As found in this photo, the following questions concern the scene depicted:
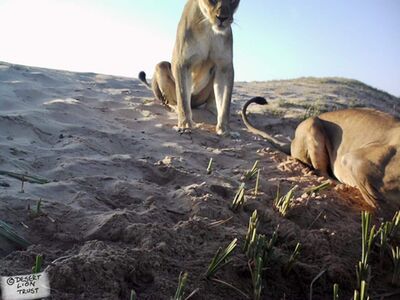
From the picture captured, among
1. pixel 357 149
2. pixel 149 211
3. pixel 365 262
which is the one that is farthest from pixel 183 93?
pixel 365 262

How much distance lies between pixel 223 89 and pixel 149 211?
14.2 feet

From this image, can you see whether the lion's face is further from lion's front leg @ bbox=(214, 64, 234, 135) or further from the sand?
the sand

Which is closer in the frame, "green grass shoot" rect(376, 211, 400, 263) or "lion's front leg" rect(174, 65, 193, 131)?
"green grass shoot" rect(376, 211, 400, 263)

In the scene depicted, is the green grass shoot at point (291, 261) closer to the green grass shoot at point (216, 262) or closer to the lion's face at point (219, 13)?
the green grass shoot at point (216, 262)

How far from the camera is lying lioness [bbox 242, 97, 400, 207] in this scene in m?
4.44

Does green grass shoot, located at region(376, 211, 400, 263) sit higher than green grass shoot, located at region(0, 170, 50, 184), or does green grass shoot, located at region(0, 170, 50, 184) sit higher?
green grass shoot, located at region(0, 170, 50, 184)

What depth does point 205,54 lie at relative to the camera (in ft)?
23.8

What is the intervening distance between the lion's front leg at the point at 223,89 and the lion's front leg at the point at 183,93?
0.44 meters

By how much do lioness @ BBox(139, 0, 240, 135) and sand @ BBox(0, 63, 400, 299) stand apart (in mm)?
739

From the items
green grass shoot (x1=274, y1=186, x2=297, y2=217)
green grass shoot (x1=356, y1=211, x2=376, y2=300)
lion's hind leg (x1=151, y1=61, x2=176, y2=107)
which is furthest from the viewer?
lion's hind leg (x1=151, y1=61, x2=176, y2=107)

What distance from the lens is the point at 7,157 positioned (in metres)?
4.21

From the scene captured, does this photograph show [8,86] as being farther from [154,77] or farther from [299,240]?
[299,240]

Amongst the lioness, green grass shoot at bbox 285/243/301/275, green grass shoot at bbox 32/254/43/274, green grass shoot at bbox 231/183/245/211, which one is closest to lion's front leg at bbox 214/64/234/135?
the lioness

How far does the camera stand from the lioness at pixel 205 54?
693cm
